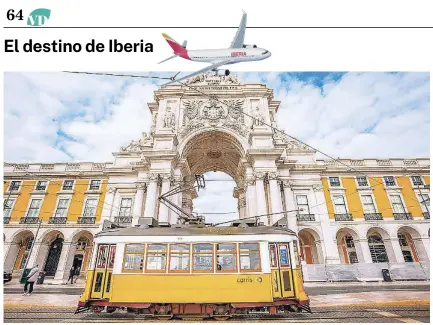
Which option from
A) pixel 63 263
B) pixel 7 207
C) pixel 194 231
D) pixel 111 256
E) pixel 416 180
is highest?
pixel 416 180

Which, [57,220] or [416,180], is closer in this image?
[57,220]

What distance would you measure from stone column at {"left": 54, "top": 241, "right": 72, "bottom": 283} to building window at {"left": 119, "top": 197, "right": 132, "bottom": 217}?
4.92 meters

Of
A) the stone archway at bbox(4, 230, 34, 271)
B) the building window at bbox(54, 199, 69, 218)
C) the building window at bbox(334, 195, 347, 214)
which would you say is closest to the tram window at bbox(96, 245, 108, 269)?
the building window at bbox(54, 199, 69, 218)

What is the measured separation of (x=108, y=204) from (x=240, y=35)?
66.1 feet

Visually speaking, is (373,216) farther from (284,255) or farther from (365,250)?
(284,255)

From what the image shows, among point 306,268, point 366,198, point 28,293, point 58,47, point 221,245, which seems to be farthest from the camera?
point 366,198

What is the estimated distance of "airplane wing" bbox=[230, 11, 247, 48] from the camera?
711cm

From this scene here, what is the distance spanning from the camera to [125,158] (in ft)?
82.8

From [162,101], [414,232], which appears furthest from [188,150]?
[414,232]

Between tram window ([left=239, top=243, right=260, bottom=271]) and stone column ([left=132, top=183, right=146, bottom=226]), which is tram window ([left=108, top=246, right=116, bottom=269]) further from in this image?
stone column ([left=132, top=183, right=146, bottom=226])

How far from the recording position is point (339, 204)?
23.1 meters

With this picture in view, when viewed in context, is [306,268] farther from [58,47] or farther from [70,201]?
[70,201]

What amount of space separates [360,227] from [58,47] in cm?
2390

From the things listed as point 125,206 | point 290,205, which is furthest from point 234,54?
point 125,206
